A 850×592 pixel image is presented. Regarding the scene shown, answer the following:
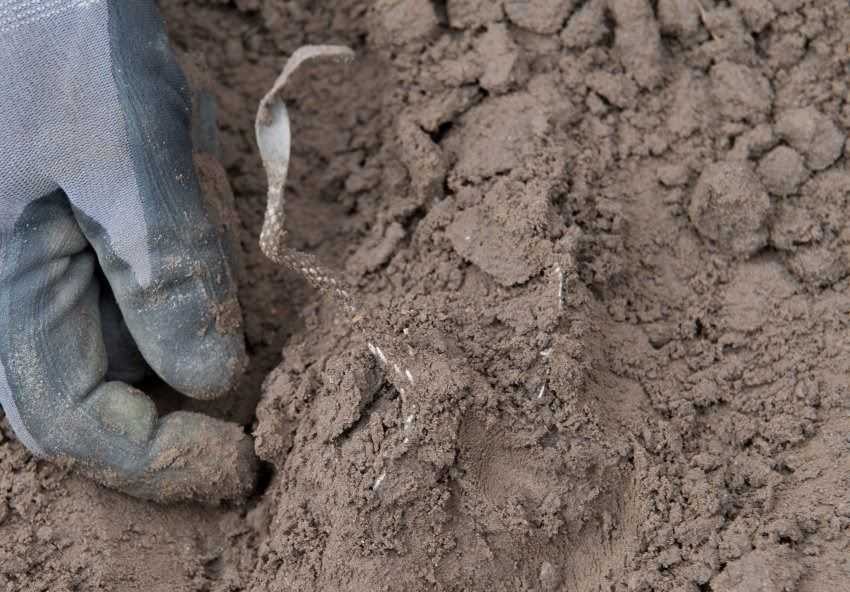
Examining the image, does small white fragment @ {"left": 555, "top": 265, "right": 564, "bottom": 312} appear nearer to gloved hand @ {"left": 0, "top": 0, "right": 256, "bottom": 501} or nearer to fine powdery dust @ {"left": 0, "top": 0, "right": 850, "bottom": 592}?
fine powdery dust @ {"left": 0, "top": 0, "right": 850, "bottom": 592}

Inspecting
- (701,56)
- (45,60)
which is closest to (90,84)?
(45,60)

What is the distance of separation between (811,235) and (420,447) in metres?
0.91

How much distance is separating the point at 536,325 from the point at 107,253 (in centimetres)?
84

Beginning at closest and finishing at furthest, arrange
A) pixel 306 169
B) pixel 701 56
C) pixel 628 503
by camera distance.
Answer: pixel 628 503 → pixel 701 56 → pixel 306 169

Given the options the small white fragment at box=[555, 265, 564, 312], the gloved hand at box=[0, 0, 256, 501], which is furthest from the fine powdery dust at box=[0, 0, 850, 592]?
the gloved hand at box=[0, 0, 256, 501]

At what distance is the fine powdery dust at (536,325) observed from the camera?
1.68m

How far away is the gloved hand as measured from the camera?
1.78 metres

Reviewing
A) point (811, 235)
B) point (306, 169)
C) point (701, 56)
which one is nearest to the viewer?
point (811, 235)

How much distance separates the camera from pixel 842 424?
1764mm

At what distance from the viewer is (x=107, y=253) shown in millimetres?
1849

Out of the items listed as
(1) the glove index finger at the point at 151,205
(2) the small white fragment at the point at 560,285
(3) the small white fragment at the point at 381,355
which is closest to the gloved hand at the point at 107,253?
(1) the glove index finger at the point at 151,205

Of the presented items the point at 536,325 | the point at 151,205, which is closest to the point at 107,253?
the point at 151,205

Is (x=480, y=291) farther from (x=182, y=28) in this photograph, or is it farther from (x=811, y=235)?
(x=182, y=28)

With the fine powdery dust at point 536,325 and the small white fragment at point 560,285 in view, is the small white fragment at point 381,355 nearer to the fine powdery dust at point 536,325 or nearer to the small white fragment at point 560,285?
the fine powdery dust at point 536,325
